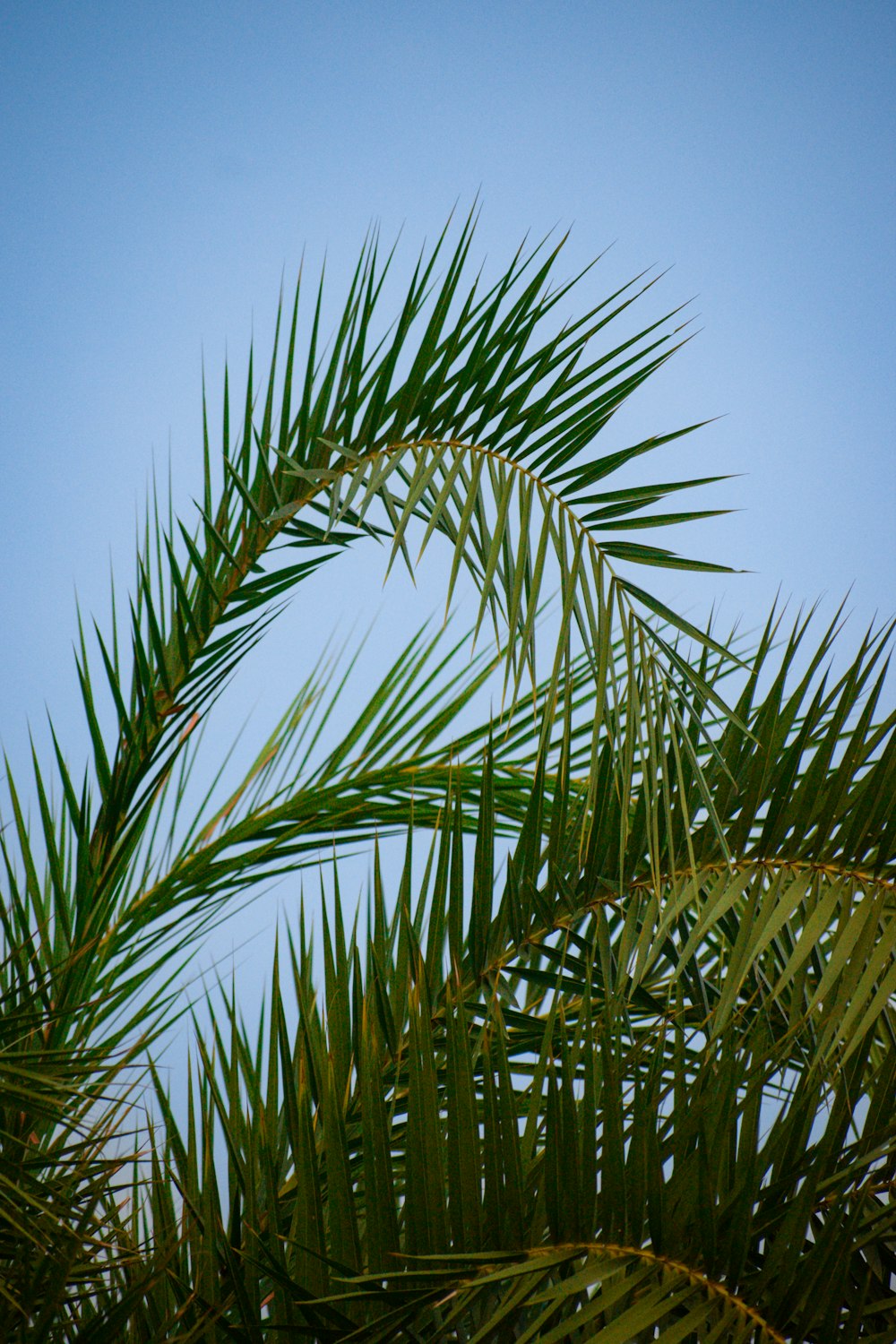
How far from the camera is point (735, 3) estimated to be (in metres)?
4.43

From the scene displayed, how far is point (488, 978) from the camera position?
775mm

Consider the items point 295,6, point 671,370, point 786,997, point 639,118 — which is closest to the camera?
point 786,997

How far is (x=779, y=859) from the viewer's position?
2.57ft

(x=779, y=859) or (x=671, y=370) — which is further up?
(x=671, y=370)

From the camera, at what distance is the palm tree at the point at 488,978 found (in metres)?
0.47

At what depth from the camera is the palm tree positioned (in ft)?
1.53

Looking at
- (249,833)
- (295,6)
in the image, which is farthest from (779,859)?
(295,6)

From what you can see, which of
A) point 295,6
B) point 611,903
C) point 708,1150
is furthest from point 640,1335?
point 295,6

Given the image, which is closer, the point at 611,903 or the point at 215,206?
the point at 611,903

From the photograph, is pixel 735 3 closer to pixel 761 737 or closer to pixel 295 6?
pixel 295 6

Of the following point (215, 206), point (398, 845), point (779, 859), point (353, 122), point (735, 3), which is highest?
point (735, 3)

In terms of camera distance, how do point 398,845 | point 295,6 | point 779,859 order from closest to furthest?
point 779,859 < point 295,6 < point 398,845

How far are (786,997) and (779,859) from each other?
0.57 ft

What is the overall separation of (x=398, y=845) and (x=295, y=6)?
3.74 meters
